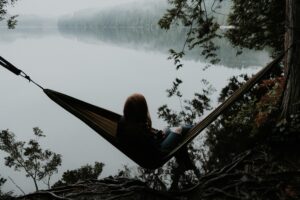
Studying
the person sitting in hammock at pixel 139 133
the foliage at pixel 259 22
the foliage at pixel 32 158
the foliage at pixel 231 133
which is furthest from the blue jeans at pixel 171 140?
the foliage at pixel 32 158

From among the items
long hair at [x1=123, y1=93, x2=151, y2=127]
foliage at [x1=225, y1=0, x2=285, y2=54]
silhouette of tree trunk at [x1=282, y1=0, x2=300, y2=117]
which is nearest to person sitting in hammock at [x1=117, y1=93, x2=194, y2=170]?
long hair at [x1=123, y1=93, x2=151, y2=127]

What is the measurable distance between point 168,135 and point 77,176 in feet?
15.6

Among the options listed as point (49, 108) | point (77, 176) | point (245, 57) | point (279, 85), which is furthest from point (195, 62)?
point (279, 85)

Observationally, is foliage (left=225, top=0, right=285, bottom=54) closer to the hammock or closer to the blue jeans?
the hammock

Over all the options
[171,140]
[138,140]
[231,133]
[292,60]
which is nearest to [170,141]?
Result: [171,140]

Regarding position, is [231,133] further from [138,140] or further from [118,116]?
[138,140]

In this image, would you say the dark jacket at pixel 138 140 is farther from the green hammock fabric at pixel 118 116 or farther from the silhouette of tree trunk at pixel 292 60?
the silhouette of tree trunk at pixel 292 60

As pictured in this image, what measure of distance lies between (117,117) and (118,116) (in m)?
0.02

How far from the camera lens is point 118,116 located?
3.72 m

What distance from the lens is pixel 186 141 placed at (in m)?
3.24

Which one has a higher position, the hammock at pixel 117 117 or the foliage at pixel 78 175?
the foliage at pixel 78 175

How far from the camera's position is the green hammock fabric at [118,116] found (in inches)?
130

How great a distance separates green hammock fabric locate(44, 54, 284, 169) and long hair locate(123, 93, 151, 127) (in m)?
0.34

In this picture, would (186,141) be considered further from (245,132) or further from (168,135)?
(245,132)
